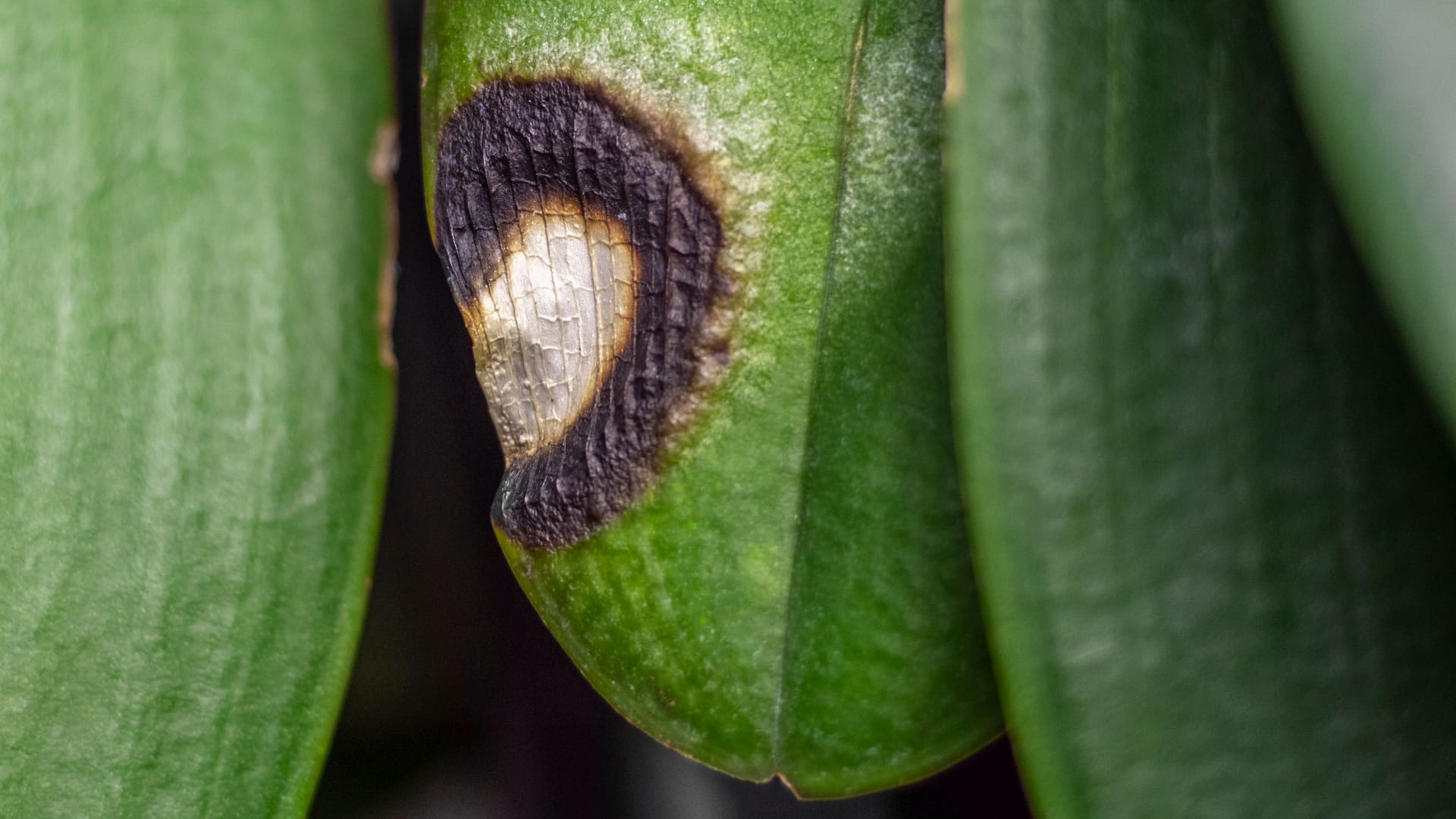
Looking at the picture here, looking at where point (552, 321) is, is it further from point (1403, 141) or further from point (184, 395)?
point (1403, 141)

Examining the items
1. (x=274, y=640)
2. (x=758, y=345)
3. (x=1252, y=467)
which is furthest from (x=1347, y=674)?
(x=274, y=640)

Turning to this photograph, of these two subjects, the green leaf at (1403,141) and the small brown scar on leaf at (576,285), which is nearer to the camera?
the green leaf at (1403,141)

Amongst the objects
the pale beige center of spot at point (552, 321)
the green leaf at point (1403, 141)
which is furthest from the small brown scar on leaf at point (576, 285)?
the green leaf at point (1403, 141)

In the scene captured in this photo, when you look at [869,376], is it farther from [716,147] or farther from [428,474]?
[428,474]

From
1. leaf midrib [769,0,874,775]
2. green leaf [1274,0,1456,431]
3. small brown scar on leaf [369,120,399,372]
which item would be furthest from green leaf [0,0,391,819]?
green leaf [1274,0,1456,431]

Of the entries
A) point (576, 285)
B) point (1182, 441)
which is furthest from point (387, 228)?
point (1182, 441)

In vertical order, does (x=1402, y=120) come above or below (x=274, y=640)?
above

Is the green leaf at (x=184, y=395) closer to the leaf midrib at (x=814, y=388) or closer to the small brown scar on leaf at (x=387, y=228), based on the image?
the small brown scar on leaf at (x=387, y=228)

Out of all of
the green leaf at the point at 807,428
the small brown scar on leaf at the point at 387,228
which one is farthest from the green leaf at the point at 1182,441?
the small brown scar on leaf at the point at 387,228
